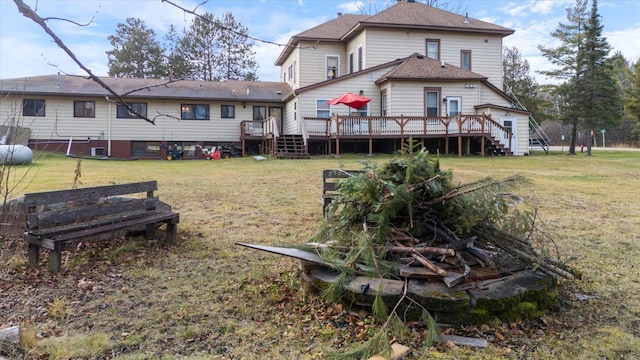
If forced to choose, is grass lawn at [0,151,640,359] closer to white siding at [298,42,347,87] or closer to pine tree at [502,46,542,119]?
white siding at [298,42,347,87]

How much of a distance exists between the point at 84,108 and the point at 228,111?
8.24 m

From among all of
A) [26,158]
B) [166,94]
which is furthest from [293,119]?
[26,158]

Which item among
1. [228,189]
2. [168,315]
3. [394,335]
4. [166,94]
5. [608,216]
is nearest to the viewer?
[394,335]

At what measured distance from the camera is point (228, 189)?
32.0ft

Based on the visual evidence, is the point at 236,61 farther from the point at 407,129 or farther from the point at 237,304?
the point at 237,304

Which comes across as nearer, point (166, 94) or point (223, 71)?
point (166, 94)

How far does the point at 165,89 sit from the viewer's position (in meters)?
24.3

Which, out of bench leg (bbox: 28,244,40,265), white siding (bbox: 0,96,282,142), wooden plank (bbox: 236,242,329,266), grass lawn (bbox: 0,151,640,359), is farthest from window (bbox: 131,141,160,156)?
wooden plank (bbox: 236,242,329,266)

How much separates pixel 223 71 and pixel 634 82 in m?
39.6

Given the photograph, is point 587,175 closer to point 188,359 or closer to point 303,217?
point 303,217

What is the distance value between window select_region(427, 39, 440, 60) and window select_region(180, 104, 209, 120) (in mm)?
13823

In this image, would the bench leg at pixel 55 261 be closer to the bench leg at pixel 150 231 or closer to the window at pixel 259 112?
the bench leg at pixel 150 231

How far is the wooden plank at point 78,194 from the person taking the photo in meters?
4.25

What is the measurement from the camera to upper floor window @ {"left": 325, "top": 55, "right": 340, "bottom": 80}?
24781mm
